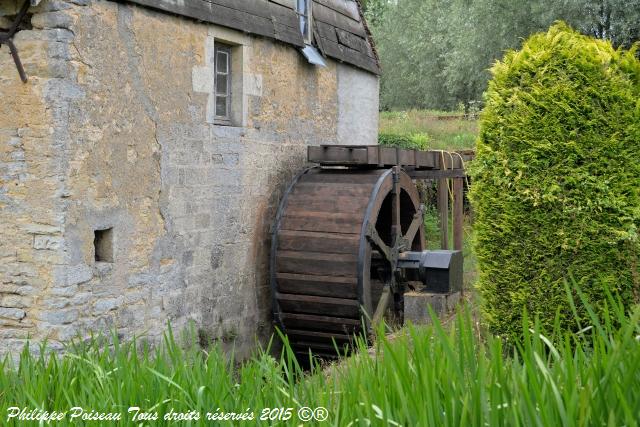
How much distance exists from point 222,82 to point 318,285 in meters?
2.24

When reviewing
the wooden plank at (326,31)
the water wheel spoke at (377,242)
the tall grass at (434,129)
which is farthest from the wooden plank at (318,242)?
the tall grass at (434,129)

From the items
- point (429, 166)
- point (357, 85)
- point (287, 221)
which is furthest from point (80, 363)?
point (357, 85)

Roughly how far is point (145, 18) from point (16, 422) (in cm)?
420

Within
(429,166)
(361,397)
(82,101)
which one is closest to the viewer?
(361,397)

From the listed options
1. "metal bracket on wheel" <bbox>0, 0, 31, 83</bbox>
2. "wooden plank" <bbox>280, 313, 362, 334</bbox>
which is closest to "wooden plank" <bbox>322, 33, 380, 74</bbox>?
"wooden plank" <bbox>280, 313, 362, 334</bbox>

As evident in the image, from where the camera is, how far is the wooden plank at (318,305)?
7.81m

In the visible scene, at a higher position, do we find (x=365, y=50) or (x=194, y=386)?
(x=365, y=50)

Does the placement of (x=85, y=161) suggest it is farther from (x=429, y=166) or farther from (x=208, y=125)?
(x=429, y=166)

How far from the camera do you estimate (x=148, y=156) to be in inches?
254

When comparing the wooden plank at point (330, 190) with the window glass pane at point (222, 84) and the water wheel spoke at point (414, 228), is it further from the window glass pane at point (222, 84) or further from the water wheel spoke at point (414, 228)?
the window glass pane at point (222, 84)

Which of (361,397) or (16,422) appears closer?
(361,397)

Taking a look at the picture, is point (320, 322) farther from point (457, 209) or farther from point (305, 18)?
point (305, 18)

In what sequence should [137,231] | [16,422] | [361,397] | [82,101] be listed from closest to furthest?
1. [361,397]
2. [16,422]
3. [82,101]
4. [137,231]

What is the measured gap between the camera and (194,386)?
2.98 metres
